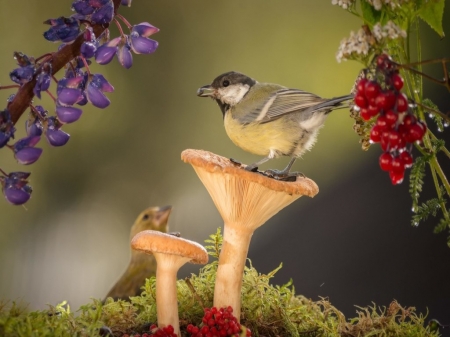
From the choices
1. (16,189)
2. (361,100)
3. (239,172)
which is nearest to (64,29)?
(16,189)

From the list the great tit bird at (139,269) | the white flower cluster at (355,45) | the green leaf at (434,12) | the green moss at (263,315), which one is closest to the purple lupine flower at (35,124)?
the green moss at (263,315)

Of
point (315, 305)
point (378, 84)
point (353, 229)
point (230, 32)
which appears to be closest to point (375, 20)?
point (378, 84)

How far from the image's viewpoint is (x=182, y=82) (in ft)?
7.81

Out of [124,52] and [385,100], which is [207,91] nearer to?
[124,52]

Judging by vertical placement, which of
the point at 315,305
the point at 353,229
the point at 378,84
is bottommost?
the point at 315,305

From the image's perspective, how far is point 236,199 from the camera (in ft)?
3.65

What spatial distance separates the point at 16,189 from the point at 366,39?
0.58 meters

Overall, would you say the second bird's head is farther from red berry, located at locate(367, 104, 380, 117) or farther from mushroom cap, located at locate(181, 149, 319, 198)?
red berry, located at locate(367, 104, 380, 117)

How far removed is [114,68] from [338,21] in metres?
0.85

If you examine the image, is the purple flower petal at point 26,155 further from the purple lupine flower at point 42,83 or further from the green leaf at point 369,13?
the green leaf at point 369,13

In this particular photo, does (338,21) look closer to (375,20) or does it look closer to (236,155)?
(236,155)

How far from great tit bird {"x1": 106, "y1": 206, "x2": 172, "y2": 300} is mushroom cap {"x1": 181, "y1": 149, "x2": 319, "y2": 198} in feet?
2.30

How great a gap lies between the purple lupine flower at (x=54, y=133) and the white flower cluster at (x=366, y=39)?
0.44 m

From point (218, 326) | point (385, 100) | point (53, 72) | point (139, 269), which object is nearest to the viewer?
point (385, 100)
